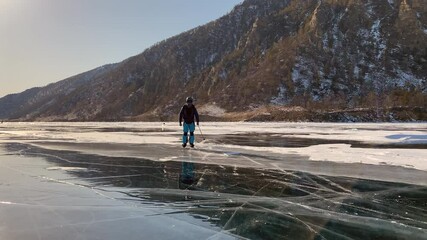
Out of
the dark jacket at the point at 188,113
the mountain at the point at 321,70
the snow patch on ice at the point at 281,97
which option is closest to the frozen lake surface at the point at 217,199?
the dark jacket at the point at 188,113

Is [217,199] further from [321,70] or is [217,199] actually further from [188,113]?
[321,70]

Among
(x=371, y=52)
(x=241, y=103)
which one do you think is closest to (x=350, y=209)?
(x=241, y=103)

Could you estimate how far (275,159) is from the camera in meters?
12.0

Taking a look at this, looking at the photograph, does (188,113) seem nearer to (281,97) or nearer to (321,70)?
(281,97)

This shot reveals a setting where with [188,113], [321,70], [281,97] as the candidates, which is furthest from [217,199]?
[321,70]

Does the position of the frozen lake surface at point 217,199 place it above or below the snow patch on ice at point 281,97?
below

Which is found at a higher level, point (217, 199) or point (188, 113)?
point (188, 113)

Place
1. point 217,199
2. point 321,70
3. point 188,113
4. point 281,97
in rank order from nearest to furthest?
point 217,199
point 188,113
point 281,97
point 321,70

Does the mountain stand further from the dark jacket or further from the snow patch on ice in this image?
the dark jacket

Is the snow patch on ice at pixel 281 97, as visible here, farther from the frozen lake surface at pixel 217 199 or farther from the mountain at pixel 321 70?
the frozen lake surface at pixel 217 199

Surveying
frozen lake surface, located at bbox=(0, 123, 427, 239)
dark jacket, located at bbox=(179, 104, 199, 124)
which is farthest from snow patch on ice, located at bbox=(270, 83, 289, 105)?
frozen lake surface, located at bbox=(0, 123, 427, 239)

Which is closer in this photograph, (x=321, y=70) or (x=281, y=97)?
(x=281, y=97)

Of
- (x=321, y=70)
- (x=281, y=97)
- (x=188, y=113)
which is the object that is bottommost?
(x=188, y=113)

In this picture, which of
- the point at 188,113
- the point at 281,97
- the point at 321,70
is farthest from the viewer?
the point at 321,70
